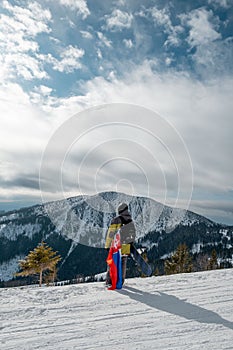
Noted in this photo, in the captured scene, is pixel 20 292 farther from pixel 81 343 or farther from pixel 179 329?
pixel 179 329

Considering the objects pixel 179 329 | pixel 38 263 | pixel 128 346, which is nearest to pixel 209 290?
pixel 179 329

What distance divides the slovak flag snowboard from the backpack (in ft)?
0.43

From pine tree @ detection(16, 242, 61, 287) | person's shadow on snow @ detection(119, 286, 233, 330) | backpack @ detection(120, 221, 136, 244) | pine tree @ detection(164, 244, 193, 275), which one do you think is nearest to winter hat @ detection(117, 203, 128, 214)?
backpack @ detection(120, 221, 136, 244)

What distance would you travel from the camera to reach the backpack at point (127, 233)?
7809 mm

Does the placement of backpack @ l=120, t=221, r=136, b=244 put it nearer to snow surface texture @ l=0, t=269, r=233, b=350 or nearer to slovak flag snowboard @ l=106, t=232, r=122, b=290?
slovak flag snowboard @ l=106, t=232, r=122, b=290

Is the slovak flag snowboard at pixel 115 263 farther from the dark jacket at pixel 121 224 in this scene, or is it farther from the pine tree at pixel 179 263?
the pine tree at pixel 179 263

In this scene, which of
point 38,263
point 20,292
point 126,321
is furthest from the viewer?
point 38,263

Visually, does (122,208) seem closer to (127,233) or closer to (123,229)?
(123,229)

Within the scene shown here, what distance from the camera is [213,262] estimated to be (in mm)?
49000

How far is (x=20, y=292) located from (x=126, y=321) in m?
3.24

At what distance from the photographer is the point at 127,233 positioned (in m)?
7.85

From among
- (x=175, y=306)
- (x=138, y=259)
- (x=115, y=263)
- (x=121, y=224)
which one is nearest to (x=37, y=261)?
(x=138, y=259)

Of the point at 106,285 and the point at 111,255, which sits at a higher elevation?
the point at 111,255

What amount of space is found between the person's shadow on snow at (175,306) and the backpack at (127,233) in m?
1.32
